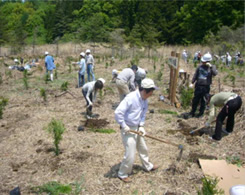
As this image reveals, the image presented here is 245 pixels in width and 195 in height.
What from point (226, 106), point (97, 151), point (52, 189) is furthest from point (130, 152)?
point (226, 106)

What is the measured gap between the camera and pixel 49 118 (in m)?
6.94

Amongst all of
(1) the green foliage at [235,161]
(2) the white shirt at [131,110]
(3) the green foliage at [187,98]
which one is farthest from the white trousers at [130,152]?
(3) the green foliage at [187,98]

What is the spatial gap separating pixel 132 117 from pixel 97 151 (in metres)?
1.72

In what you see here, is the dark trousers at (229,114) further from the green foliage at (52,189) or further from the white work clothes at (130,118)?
the green foliage at (52,189)

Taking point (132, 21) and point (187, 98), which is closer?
point (187, 98)

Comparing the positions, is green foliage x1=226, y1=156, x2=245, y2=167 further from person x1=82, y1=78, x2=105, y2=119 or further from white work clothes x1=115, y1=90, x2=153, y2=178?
person x1=82, y1=78, x2=105, y2=119

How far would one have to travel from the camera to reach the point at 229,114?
5.14m

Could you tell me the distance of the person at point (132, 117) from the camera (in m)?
3.48

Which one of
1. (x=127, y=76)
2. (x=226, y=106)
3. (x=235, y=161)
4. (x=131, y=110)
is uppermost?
(x=127, y=76)

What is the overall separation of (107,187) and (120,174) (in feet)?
0.91

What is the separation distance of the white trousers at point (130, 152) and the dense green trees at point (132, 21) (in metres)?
18.4

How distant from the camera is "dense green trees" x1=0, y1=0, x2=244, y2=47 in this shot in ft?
88.1

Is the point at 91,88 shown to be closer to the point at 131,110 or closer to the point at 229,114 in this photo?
the point at 131,110

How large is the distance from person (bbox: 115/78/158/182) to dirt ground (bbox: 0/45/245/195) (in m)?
0.49
